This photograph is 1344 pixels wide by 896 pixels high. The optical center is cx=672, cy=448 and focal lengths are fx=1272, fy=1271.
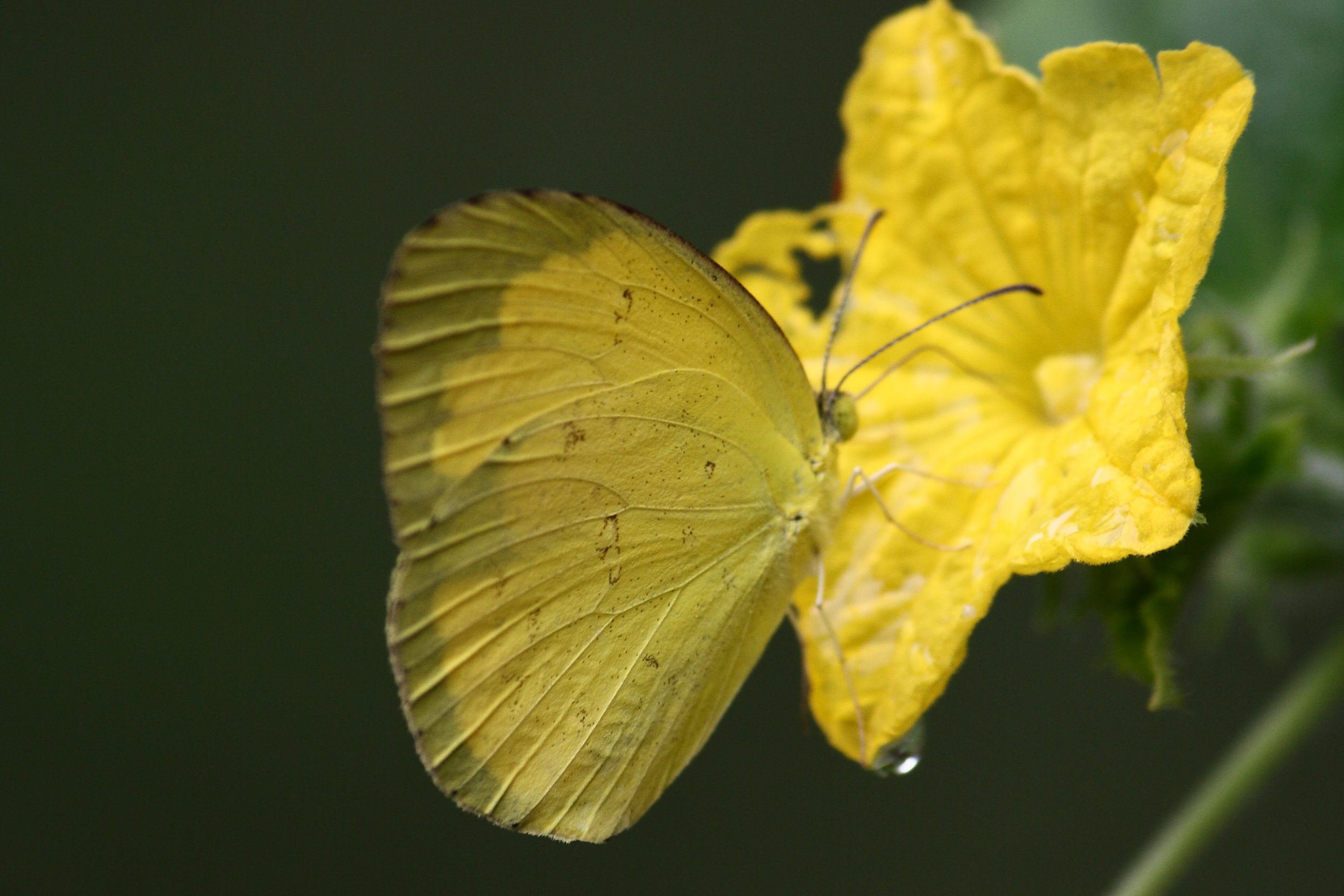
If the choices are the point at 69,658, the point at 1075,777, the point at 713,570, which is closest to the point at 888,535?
the point at 713,570

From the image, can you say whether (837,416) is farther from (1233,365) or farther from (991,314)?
(1233,365)

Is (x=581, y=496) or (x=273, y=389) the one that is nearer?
(x=581, y=496)

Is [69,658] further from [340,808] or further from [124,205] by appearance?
[124,205]

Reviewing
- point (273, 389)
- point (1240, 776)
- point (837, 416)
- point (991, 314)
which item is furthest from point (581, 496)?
point (273, 389)

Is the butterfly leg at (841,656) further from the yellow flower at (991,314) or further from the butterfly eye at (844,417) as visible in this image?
the butterfly eye at (844,417)

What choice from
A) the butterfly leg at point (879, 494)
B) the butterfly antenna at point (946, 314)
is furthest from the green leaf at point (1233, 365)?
the butterfly leg at point (879, 494)

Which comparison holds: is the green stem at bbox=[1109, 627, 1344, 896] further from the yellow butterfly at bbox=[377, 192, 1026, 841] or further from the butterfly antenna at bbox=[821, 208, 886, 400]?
the butterfly antenna at bbox=[821, 208, 886, 400]
